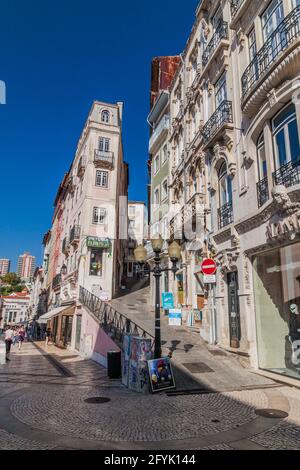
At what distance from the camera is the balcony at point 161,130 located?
24545 millimetres

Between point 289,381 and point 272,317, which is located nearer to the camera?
point 289,381

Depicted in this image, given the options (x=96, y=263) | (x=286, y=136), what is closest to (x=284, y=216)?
(x=286, y=136)

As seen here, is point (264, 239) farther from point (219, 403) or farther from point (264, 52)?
point (264, 52)

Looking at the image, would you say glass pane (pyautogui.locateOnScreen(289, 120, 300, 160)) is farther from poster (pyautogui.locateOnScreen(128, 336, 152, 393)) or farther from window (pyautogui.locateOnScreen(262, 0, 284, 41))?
poster (pyautogui.locateOnScreen(128, 336, 152, 393))

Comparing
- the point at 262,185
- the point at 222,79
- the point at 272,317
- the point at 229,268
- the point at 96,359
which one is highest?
the point at 222,79

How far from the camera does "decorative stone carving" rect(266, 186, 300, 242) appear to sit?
8844 millimetres

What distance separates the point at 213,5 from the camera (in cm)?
1670

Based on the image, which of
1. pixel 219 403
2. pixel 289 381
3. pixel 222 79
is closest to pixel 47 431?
pixel 219 403

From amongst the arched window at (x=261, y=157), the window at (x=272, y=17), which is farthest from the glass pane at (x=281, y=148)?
the window at (x=272, y=17)

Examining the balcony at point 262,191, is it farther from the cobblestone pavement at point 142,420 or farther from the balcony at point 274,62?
the cobblestone pavement at point 142,420

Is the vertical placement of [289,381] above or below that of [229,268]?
below

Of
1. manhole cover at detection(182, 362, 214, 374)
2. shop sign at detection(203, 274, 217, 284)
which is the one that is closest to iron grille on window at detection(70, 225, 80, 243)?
shop sign at detection(203, 274, 217, 284)

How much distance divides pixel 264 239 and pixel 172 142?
14166mm

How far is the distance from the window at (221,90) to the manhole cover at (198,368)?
37.4ft
